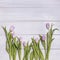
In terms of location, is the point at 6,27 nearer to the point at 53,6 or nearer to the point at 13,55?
the point at 13,55

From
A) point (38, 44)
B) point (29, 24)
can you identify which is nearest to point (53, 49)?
point (38, 44)

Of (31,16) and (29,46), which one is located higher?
(31,16)

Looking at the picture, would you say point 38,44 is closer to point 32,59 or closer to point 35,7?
point 32,59

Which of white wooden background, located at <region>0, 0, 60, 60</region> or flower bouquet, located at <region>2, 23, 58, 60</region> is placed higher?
white wooden background, located at <region>0, 0, 60, 60</region>

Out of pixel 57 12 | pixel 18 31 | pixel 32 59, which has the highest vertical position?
pixel 57 12

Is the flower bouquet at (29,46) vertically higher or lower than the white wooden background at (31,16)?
lower

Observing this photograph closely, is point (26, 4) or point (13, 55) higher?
point (26, 4)

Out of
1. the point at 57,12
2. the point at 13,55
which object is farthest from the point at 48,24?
the point at 13,55
